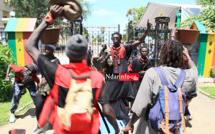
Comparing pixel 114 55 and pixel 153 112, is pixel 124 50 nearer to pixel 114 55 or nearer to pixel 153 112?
pixel 114 55

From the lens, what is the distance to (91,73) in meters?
1.52

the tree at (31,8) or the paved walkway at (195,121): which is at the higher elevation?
the tree at (31,8)

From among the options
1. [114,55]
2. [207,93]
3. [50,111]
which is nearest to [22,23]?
[114,55]

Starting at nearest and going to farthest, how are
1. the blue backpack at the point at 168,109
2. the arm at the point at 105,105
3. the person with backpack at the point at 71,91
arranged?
1. the person with backpack at the point at 71,91
2. the arm at the point at 105,105
3. the blue backpack at the point at 168,109

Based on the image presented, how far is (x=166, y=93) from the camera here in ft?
5.53

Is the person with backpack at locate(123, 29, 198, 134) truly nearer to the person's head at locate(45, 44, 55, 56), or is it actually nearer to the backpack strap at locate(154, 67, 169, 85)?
the backpack strap at locate(154, 67, 169, 85)

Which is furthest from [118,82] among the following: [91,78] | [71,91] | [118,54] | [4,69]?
[4,69]

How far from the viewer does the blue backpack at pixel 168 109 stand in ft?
5.51

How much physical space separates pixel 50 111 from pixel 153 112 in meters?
0.95

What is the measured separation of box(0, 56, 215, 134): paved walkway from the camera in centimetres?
405

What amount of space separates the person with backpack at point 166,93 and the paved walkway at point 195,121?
2.57 m

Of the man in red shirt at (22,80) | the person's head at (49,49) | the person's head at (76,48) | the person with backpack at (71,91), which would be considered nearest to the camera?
the person with backpack at (71,91)

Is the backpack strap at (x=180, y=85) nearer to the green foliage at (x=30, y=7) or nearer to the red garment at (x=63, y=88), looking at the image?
the red garment at (x=63, y=88)

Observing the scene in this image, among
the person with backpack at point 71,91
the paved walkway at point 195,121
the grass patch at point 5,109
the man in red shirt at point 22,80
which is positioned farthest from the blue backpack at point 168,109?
the grass patch at point 5,109
